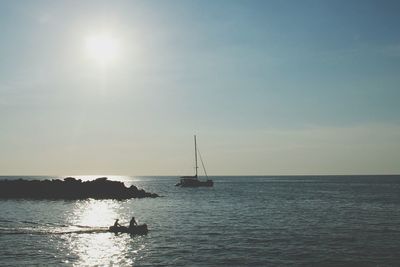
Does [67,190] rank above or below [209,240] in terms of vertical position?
above

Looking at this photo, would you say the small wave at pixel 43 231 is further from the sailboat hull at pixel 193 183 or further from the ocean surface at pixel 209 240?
the sailboat hull at pixel 193 183

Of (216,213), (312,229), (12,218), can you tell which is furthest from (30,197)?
(312,229)

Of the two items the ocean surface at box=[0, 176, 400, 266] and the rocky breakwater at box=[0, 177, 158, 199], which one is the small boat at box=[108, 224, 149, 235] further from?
the rocky breakwater at box=[0, 177, 158, 199]

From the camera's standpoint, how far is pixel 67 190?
354 ft

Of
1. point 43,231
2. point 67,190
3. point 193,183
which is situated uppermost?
point 193,183

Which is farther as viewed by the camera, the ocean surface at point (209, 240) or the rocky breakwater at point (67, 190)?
the rocky breakwater at point (67, 190)

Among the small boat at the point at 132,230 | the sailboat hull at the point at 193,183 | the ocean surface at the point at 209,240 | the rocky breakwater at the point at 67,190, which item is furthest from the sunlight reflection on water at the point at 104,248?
the sailboat hull at the point at 193,183

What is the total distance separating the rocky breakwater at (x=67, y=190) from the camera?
10488 cm

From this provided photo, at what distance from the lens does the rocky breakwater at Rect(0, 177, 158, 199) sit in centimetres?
10488

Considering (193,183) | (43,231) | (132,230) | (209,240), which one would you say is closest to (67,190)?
(193,183)

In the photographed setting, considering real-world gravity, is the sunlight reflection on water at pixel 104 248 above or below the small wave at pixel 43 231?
below

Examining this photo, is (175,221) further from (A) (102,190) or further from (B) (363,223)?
(A) (102,190)

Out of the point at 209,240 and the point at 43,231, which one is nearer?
the point at 209,240

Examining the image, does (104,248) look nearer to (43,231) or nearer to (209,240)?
(209,240)
